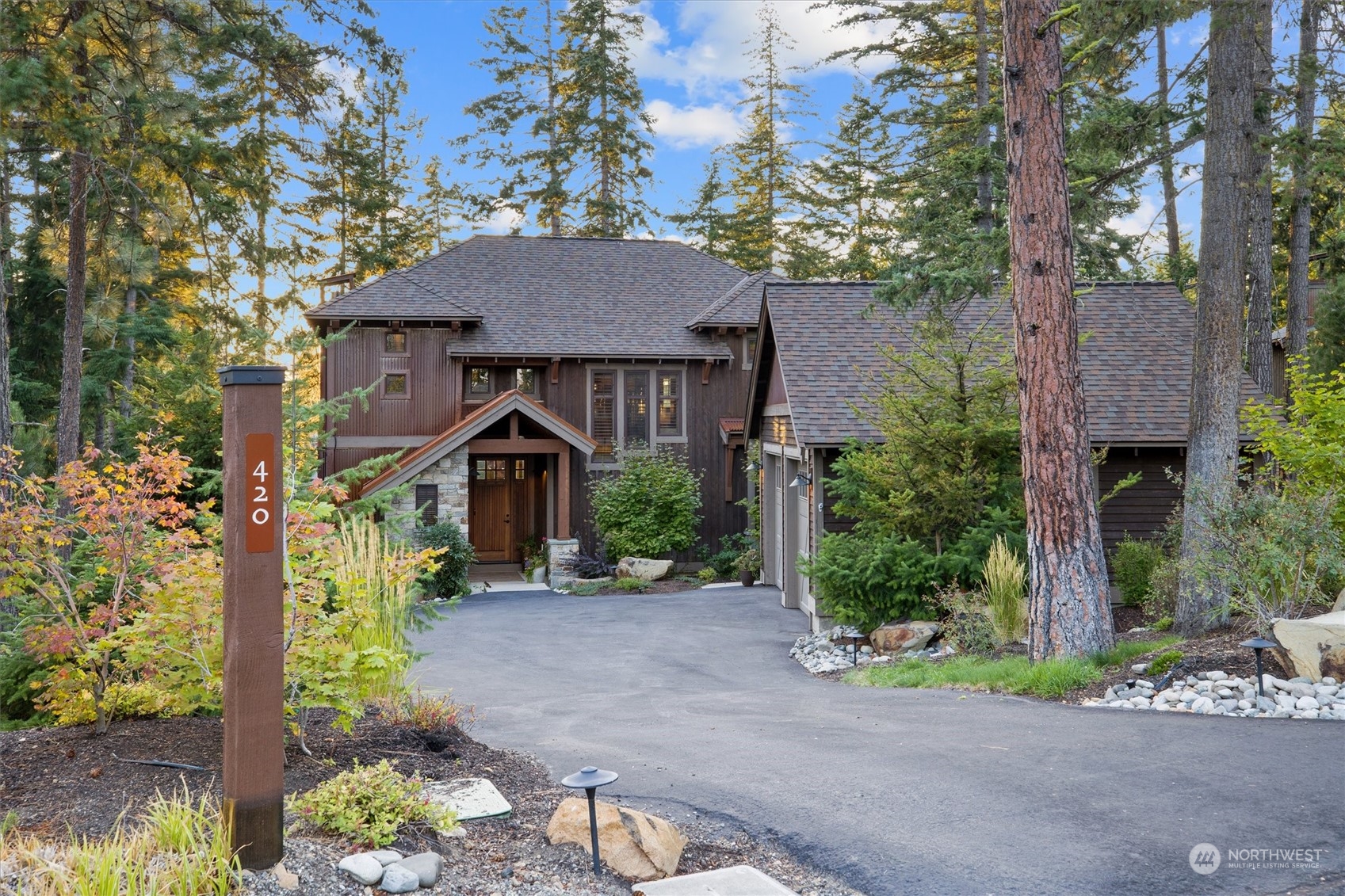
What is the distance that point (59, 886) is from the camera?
3.28 m

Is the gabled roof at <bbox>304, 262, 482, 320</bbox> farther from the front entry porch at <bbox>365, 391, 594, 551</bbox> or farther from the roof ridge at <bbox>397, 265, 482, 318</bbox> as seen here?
the front entry porch at <bbox>365, 391, 594, 551</bbox>

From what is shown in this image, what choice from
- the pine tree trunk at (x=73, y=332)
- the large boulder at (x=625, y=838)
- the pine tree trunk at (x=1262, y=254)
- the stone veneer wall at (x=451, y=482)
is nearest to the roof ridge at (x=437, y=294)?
the stone veneer wall at (x=451, y=482)

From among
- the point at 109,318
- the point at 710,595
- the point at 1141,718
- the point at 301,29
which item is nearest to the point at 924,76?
the point at 710,595

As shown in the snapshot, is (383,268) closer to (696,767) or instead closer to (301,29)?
(301,29)

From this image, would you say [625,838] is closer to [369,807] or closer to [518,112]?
[369,807]

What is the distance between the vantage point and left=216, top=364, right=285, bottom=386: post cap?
12.6ft

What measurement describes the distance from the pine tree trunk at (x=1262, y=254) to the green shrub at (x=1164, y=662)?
580 centimetres

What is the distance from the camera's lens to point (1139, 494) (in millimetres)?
14203

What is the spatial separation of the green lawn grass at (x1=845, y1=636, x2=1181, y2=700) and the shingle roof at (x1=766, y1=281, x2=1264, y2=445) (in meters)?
4.23

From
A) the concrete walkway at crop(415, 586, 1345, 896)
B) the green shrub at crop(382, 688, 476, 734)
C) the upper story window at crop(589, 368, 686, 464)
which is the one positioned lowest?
the concrete walkway at crop(415, 586, 1345, 896)

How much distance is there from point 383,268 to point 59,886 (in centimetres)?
2953

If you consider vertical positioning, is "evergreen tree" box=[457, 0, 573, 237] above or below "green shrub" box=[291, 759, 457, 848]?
above

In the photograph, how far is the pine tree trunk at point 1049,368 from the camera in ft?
28.7

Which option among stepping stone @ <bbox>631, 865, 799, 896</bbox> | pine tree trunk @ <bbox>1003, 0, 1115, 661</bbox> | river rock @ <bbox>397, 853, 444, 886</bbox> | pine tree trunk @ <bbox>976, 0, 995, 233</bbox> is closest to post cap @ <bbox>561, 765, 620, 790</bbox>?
stepping stone @ <bbox>631, 865, 799, 896</bbox>
